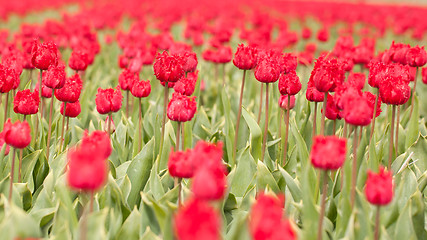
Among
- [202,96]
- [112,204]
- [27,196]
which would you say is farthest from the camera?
[202,96]

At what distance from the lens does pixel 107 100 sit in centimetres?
297

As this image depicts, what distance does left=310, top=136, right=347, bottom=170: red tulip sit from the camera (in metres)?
1.87

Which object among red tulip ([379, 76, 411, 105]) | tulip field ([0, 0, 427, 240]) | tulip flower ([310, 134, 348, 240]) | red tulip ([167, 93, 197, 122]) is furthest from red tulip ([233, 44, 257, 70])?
tulip flower ([310, 134, 348, 240])

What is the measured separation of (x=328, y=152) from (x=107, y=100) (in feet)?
4.94

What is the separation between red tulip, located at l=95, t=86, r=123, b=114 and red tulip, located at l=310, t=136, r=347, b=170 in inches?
56.3

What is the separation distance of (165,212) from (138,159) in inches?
28.2

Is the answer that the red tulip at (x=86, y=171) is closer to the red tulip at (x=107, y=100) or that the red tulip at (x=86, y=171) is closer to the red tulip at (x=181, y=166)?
the red tulip at (x=181, y=166)

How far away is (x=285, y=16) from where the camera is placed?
1345 cm

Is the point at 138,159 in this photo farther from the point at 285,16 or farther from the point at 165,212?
the point at 285,16

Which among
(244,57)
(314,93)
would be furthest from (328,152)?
(244,57)

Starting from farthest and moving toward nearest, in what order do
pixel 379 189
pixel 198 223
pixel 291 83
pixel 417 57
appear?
pixel 417 57 < pixel 291 83 < pixel 379 189 < pixel 198 223

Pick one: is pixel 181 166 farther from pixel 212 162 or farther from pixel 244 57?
pixel 244 57

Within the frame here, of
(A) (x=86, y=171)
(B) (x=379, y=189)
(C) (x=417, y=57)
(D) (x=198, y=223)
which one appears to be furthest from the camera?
(C) (x=417, y=57)

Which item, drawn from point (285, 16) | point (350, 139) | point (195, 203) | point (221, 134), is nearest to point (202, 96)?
point (221, 134)
